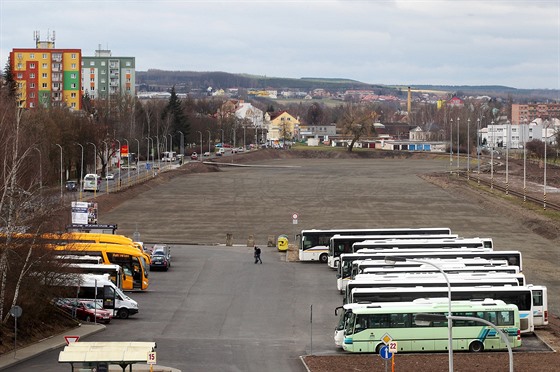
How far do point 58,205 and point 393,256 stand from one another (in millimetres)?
15396

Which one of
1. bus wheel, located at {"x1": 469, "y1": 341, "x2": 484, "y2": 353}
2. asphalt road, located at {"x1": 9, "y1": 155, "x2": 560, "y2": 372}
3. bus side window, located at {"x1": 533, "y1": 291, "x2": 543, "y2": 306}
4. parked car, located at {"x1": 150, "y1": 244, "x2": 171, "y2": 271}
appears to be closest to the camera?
bus wheel, located at {"x1": 469, "y1": 341, "x2": 484, "y2": 353}

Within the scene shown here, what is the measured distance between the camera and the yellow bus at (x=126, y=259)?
44.9 m

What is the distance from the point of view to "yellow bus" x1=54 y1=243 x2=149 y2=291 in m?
44.9

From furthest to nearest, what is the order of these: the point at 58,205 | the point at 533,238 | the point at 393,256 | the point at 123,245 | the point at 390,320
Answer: the point at 533,238 → the point at 123,245 → the point at 393,256 → the point at 58,205 → the point at 390,320

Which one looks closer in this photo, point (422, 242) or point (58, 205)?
point (58, 205)

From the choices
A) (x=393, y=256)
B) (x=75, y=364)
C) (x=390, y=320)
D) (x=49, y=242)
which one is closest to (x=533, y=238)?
(x=393, y=256)

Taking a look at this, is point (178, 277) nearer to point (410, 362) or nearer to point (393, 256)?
point (393, 256)

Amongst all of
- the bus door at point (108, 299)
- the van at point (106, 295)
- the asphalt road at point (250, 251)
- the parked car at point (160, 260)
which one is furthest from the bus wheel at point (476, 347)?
the parked car at point (160, 260)

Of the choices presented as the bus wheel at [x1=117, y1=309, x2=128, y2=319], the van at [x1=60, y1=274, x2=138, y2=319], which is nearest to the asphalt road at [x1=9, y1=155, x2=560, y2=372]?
the bus wheel at [x1=117, y1=309, x2=128, y2=319]

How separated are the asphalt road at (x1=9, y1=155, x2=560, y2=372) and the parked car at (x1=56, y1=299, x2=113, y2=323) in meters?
0.87

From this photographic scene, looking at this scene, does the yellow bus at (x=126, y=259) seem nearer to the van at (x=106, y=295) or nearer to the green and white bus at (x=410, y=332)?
the van at (x=106, y=295)

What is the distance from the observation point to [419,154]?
186 metres

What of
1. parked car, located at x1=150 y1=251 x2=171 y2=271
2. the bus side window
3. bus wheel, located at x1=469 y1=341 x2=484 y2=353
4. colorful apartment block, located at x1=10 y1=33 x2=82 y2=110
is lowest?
bus wheel, located at x1=469 y1=341 x2=484 y2=353

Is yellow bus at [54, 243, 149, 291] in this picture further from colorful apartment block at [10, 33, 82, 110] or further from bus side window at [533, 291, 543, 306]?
colorful apartment block at [10, 33, 82, 110]
